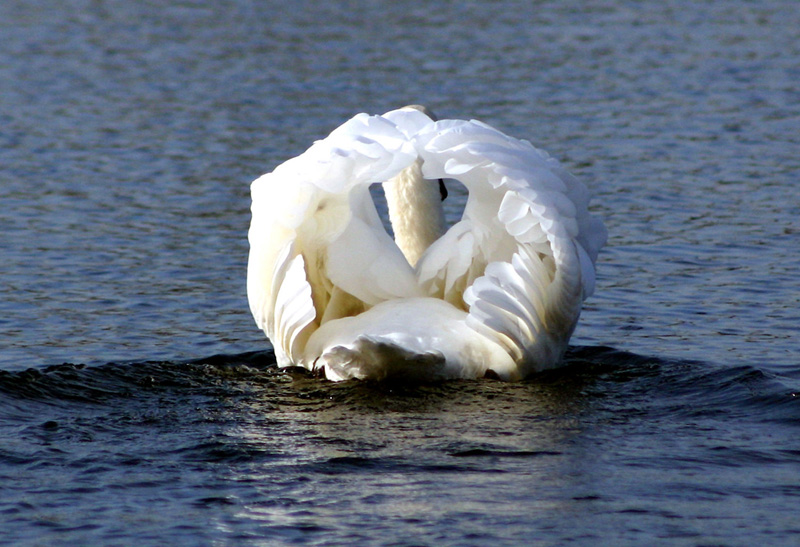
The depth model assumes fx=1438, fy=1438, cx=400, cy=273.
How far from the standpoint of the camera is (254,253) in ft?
25.2

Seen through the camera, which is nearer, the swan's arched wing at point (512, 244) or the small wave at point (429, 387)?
the swan's arched wing at point (512, 244)

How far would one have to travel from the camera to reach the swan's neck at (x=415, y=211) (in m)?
8.41

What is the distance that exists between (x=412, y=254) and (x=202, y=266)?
2619 millimetres

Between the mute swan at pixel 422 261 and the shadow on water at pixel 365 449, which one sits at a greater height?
the mute swan at pixel 422 261

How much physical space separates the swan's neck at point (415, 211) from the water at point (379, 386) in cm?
111

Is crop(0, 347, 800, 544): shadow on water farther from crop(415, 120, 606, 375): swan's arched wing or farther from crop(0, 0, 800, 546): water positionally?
crop(415, 120, 606, 375): swan's arched wing

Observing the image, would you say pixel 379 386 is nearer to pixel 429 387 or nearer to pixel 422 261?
pixel 429 387

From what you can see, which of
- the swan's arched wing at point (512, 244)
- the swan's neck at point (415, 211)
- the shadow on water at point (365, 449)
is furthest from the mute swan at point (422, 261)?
the swan's neck at point (415, 211)

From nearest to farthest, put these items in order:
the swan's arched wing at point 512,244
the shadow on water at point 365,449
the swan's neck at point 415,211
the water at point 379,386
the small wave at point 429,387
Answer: the shadow on water at point 365,449
the water at point 379,386
the swan's arched wing at point 512,244
the small wave at point 429,387
the swan's neck at point 415,211

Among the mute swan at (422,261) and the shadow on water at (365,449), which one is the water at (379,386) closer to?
the shadow on water at (365,449)

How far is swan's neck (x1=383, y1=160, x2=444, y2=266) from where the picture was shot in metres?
8.41

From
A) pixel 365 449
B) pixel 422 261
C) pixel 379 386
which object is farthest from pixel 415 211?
pixel 365 449

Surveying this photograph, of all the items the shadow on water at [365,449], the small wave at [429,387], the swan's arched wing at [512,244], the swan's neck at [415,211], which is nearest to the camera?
the shadow on water at [365,449]

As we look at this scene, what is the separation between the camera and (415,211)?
27.6ft
